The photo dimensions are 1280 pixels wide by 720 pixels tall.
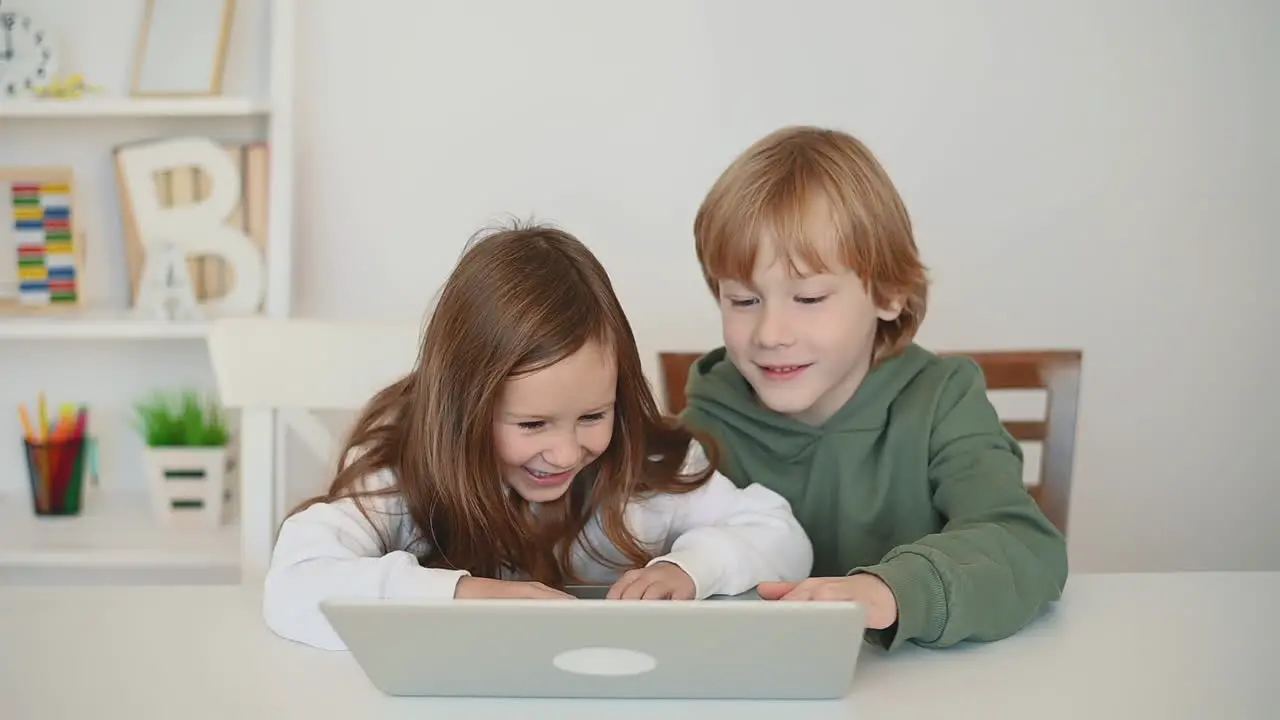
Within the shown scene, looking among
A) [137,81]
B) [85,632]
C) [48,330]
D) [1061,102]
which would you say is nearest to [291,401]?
[85,632]

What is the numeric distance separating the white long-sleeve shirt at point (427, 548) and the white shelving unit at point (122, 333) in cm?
94

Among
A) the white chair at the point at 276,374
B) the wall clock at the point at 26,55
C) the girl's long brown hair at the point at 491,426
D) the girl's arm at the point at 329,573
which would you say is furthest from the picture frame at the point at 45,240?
the girl's arm at the point at 329,573

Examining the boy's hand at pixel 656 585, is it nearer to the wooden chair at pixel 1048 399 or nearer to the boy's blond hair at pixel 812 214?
the boy's blond hair at pixel 812 214

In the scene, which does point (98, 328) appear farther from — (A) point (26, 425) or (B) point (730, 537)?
(B) point (730, 537)

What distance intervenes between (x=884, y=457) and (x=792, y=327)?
18 cm

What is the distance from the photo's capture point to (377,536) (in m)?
1.18

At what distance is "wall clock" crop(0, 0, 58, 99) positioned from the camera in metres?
2.32

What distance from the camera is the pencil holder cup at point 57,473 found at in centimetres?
228

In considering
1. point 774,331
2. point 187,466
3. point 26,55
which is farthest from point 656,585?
point 26,55

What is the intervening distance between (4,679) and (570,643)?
1.34 feet

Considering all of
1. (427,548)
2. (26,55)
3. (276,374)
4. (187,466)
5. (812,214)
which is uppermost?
(26,55)

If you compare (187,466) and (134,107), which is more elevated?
(134,107)

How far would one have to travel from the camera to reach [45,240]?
2281mm

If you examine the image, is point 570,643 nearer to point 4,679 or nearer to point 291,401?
point 4,679
